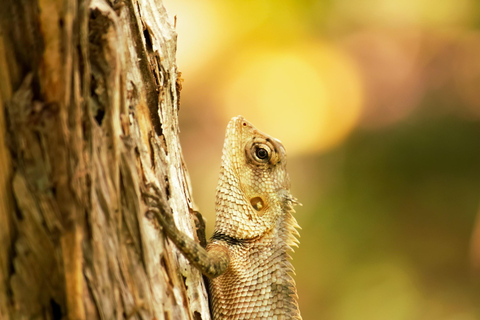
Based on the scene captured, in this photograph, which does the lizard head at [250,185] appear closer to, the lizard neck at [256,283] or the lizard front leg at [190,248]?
the lizard neck at [256,283]

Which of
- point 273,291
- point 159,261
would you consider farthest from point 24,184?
point 273,291

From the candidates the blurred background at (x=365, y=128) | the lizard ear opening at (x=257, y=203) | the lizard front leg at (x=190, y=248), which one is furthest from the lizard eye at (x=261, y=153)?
the blurred background at (x=365, y=128)

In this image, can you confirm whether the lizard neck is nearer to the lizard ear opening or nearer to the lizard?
the lizard

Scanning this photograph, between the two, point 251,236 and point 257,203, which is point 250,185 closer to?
point 257,203

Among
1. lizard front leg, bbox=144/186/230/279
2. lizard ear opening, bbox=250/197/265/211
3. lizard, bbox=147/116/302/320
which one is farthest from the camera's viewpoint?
lizard ear opening, bbox=250/197/265/211

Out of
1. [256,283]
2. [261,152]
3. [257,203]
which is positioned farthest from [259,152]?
[256,283]

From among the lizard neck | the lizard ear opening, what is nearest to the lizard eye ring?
the lizard ear opening

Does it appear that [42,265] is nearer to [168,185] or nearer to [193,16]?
[168,185]
